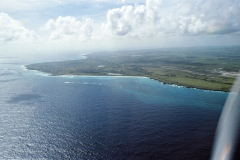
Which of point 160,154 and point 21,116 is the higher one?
point 21,116

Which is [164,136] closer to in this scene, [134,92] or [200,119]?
[200,119]

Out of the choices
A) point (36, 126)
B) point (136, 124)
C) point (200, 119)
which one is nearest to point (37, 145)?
point (36, 126)

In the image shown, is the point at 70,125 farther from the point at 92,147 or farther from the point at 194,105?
the point at 194,105

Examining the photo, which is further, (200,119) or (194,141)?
(200,119)

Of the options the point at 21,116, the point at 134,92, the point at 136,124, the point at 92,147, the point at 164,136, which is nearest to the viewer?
the point at 92,147

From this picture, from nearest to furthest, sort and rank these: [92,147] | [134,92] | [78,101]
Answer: [92,147] → [78,101] → [134,92]

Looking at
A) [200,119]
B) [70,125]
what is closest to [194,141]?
[200,119]
